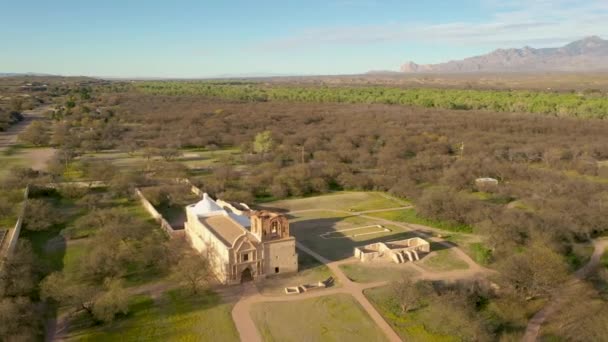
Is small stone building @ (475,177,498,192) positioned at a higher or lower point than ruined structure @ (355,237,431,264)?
higher

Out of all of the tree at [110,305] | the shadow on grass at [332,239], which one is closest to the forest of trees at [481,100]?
the shadow on grass at [332,239]

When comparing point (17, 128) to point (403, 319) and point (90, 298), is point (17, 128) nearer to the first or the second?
point (90, 298)

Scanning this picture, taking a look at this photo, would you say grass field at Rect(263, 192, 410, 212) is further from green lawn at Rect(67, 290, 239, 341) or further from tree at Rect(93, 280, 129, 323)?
tree at Rect(93, 280, 129, 323)

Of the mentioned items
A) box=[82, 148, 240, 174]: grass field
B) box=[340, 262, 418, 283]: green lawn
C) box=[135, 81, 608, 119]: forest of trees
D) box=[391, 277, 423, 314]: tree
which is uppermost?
box=[135, 81, 608, 119]: forest of trees

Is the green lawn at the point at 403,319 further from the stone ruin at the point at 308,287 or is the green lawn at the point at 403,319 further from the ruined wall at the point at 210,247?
the ruined wall at the point at 210,247

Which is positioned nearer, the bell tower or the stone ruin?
the stone ruin

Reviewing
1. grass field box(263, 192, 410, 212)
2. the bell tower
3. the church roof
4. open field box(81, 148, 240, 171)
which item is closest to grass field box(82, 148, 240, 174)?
open field box(81, 148, 240, 171)

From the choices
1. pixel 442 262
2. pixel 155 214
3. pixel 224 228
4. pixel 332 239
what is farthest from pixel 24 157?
pixel 442 262
